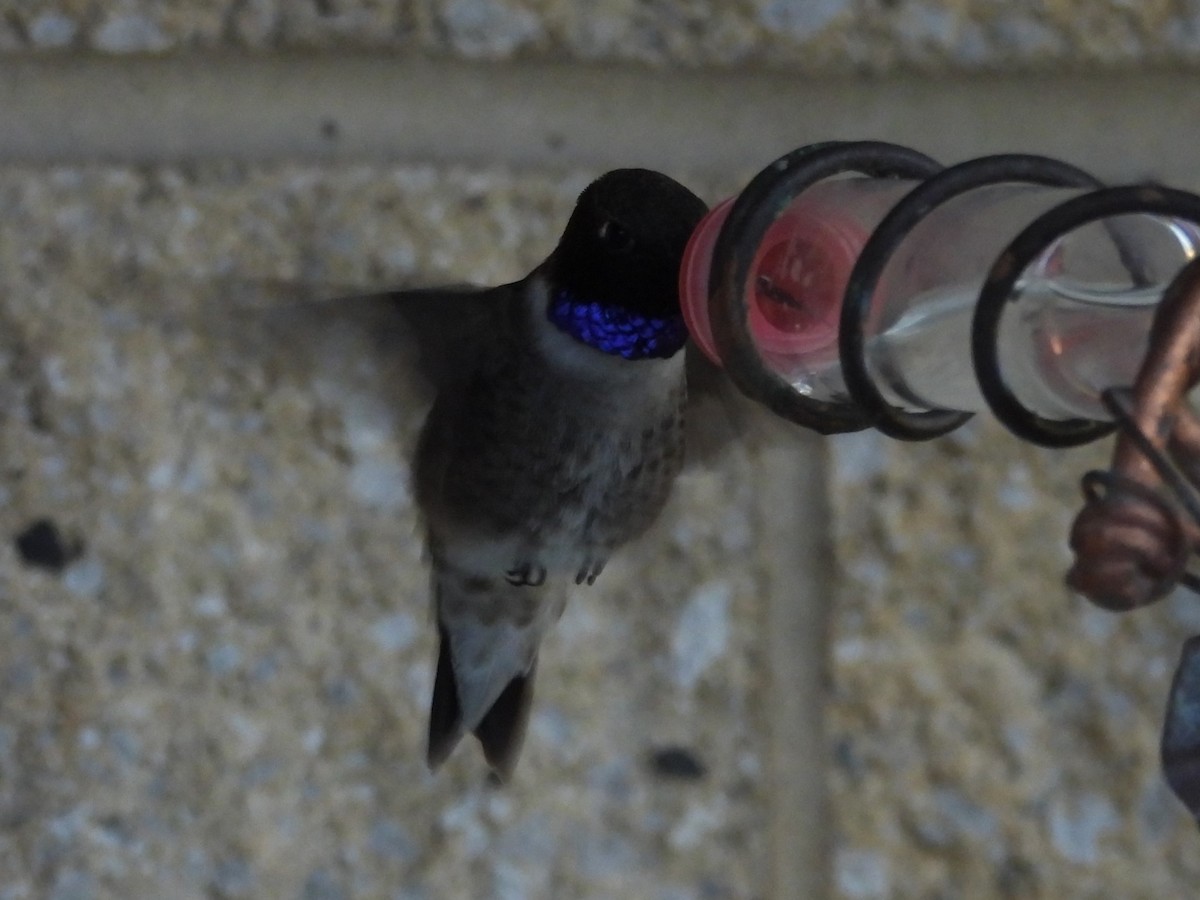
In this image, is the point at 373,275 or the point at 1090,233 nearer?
the point at 1090,233

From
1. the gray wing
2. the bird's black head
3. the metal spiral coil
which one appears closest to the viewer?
the metal spiral coil

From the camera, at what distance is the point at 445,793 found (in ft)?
2.30

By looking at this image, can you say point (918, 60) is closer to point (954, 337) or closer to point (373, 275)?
point (373, 275)

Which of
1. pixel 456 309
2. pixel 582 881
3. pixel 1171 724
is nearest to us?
pixel 1171 724

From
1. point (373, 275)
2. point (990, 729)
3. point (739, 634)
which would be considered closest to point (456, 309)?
point (373, 275)

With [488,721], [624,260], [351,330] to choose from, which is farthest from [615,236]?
[488,721]

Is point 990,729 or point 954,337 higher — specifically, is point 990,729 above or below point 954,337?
below

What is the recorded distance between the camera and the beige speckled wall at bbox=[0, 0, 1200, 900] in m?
0.67

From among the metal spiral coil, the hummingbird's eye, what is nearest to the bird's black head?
the hummingbird's eye

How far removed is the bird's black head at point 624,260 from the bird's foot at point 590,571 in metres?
0.12

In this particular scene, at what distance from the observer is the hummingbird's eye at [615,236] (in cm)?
47

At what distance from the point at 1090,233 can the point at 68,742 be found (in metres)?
0.59

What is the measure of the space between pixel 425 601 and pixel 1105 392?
0.49m

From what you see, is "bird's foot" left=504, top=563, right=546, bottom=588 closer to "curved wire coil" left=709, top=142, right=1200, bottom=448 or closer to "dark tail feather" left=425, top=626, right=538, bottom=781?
"dark tail feather" left=425, top=626, right=538, bottom=781
